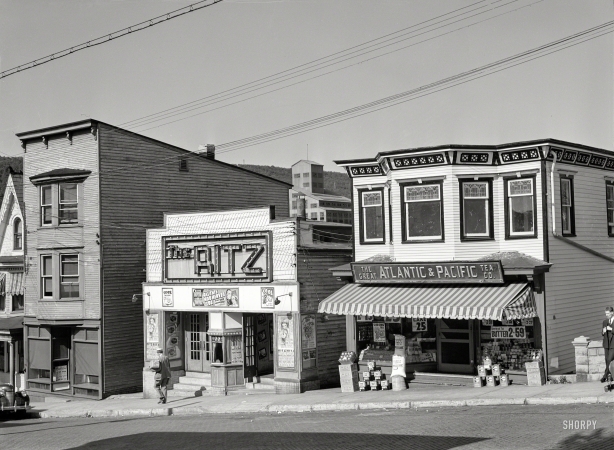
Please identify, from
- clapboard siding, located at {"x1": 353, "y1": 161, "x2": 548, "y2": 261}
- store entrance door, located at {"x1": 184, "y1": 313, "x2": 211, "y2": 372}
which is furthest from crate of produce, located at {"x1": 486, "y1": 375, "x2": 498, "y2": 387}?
store entrance door, located at {"x1": 184, "y1": 313, "x2": 211, "y2": 372}

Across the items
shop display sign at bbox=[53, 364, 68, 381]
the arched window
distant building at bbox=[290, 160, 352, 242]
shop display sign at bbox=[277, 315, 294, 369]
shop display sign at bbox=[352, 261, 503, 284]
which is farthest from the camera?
the arched window

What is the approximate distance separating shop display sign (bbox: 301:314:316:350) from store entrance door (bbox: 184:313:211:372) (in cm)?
487

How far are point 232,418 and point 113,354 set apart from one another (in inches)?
439

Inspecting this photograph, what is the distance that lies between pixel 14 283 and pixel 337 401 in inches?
792

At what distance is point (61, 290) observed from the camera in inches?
1308

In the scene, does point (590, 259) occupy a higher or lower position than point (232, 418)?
higher

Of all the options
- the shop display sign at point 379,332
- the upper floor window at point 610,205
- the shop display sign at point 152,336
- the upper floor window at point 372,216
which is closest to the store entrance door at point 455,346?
the shop display sign at point 379,332

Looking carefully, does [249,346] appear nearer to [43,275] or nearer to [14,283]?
[43,275]

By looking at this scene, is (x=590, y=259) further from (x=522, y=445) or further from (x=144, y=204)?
(x=144, y=204)

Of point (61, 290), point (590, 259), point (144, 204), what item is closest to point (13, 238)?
point (61, 290)

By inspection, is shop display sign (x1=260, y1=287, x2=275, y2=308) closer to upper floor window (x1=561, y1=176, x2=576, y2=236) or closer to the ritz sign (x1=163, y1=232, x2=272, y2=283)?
the ritz sign (x1=163, y1=232, x2=272, y2=283)

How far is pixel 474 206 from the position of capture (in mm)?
23828

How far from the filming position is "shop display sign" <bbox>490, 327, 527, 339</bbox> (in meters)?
23.0

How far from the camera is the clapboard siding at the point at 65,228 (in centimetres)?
3216
